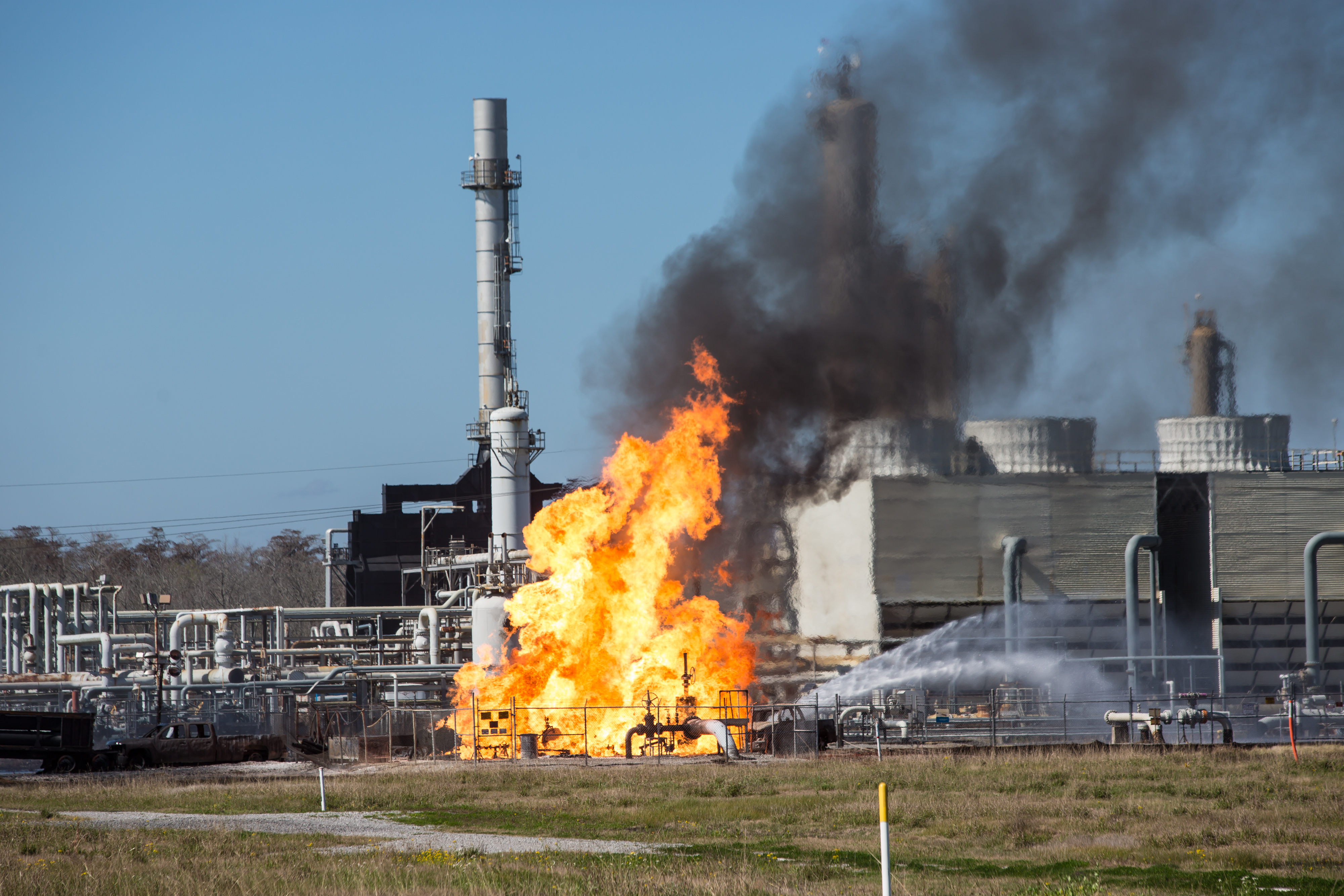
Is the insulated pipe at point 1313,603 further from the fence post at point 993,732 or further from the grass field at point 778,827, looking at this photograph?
the grass field at point 778,827

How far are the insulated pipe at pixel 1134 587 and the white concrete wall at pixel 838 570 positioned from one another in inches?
415

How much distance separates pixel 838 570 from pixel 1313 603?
820 inches

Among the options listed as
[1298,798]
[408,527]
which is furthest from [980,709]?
[408,527]

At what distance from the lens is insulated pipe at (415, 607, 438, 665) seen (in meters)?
62.2

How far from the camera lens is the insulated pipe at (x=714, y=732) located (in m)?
40.7

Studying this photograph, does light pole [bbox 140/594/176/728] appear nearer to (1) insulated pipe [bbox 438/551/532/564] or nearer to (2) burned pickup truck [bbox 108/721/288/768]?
(2) burned pickup truck [bbox 108/721/288/768]

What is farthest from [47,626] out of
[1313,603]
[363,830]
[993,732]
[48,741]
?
[1313,603]

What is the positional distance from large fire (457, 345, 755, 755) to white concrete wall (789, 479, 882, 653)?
1365cm

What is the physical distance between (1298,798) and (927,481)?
38.6m

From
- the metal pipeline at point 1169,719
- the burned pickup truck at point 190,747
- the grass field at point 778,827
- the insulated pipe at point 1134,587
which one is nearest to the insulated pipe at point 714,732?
the grass field at point 778,827

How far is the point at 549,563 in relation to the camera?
4850 cm

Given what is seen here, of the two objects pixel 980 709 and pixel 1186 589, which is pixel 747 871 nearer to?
pixel 980 709

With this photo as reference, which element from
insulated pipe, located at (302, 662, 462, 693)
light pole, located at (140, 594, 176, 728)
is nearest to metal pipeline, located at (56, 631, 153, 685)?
light pole, located at (140, 594, 176, 728)

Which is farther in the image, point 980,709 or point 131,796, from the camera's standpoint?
point 980,709
